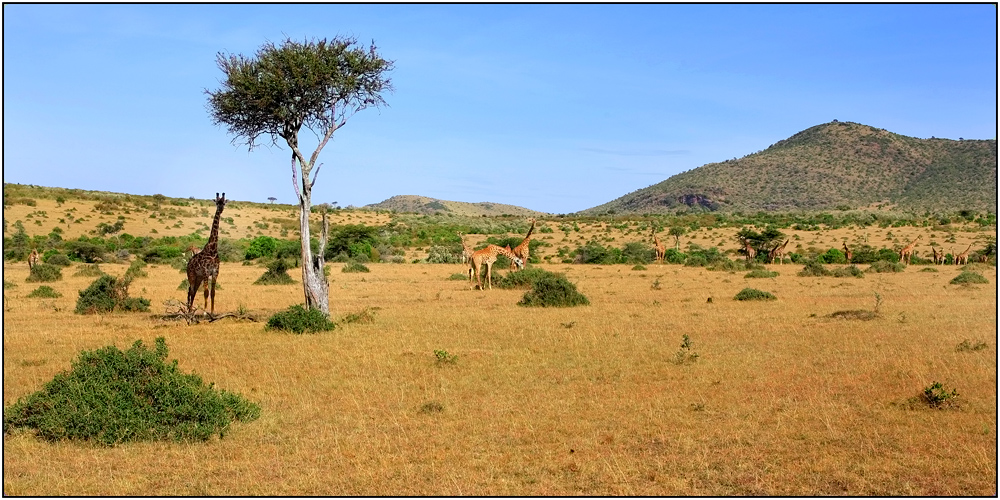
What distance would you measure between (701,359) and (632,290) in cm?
1312

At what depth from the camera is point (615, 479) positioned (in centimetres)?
689

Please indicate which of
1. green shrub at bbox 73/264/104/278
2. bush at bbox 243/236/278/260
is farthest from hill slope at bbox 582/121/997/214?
green shrub at bbox 73/264/104/278

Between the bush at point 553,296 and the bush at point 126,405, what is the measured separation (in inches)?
462

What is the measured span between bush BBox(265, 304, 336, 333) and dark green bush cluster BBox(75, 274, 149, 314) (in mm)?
5453

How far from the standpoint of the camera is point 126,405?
8.49 m

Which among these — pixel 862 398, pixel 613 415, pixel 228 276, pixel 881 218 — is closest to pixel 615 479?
pixel 613 415

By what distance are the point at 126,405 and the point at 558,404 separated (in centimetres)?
442

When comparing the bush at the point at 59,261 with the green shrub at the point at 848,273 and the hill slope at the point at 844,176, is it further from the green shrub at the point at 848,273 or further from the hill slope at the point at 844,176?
the hill slope at the point at 844,176

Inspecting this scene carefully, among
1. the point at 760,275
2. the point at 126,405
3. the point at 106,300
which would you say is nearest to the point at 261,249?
the point at 760,275

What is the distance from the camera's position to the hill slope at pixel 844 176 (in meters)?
97.5

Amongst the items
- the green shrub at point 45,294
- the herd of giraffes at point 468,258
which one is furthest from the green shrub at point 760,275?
the green shrub at point 45,294

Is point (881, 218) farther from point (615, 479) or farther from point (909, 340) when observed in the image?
point (615, 479)

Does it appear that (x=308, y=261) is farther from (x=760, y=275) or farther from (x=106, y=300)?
(x=760, y=275)

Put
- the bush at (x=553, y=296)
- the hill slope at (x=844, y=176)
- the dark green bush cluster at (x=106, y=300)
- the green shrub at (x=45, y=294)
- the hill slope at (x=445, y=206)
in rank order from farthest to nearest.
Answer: the hill slope at (x=445, y=206) → the hill slope at (x=844, y=176) → the green shrub at (x=45, y=294) → the bush at (x=553, y=296) → the dark green bush cluster at (x=106, y=300)
